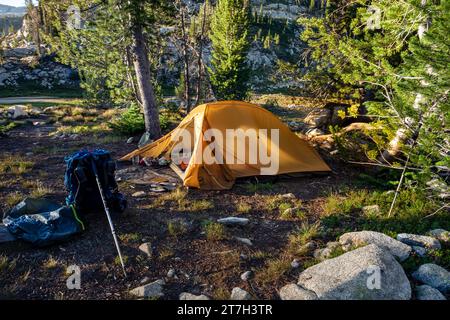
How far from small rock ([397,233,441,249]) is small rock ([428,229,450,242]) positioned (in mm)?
329

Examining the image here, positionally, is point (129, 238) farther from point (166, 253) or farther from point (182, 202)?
point (182, 202)

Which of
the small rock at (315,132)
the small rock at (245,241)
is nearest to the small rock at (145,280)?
the small rock at (245,241)

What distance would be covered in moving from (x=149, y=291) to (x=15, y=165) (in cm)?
748

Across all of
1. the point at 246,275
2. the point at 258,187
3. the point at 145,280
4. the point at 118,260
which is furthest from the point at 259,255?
the point at 258,187

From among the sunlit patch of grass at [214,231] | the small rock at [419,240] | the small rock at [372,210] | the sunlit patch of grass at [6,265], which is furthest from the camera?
the small rock at [372,210]

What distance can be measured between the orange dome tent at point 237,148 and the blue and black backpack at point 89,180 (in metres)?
2.21

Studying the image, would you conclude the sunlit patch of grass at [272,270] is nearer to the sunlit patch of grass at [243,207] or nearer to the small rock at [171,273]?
the small rock at [171,273]

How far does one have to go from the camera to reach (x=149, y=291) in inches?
160

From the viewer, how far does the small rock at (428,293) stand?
3.82 meters

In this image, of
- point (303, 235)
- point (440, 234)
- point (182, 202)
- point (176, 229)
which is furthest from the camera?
point (182, 202)

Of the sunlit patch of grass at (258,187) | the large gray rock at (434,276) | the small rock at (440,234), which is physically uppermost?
the large gray rock at (434,276)

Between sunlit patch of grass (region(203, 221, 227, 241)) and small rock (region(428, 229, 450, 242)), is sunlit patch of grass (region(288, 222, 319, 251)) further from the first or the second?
small rock (region(428, 229, 450, 242))

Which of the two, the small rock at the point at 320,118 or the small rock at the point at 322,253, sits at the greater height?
the small rock at the point at 322,253

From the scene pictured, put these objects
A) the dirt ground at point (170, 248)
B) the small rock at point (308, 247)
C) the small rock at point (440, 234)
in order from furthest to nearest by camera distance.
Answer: the small rock at point (440, 234) < the small rock at point (308, 247) < the dirt ground at point (170, 248)
